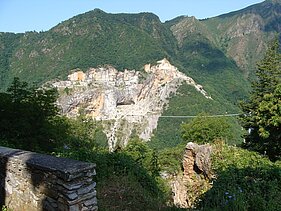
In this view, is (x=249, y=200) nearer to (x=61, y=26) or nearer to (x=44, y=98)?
(x=44, y=98)

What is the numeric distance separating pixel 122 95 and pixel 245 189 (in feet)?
304

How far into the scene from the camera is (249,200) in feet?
16.6

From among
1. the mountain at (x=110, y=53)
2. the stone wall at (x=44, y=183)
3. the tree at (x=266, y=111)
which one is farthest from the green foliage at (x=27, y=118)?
the mountain at (x=110, y=53)

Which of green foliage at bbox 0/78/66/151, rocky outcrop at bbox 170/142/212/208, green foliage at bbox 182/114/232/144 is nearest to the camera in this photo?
rocky outcrop at bbox 170/142/212/208

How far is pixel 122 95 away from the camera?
98.0 metres

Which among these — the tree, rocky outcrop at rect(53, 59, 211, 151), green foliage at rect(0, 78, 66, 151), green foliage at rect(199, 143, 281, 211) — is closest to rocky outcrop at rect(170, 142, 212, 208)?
green foliage at rect(199, 143, 281, 211)

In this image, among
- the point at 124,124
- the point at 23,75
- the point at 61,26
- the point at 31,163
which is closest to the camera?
the point at 31,163

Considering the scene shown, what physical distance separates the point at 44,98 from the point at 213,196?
8.41 m

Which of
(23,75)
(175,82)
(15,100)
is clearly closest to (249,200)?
(15,100)

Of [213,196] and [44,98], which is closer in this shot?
[213,196]

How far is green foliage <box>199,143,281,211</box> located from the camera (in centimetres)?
483

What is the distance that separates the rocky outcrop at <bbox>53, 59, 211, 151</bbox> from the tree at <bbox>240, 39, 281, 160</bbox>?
53125 mm

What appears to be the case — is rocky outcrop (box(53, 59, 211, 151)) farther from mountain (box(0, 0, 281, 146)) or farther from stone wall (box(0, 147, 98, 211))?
stone wall (box(0, 147, 98, 211))

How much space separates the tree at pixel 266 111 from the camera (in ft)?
50.5
